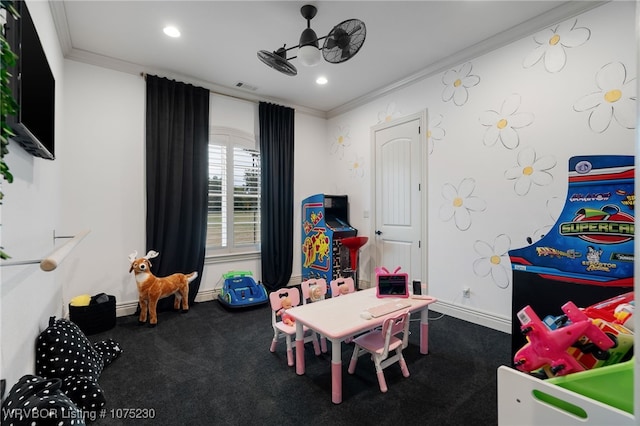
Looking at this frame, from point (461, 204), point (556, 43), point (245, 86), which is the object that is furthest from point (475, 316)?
point (245, 86)

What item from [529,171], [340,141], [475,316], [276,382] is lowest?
[276,382]

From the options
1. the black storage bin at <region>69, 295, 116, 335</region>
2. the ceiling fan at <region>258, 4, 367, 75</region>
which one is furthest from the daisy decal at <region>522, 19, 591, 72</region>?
the black storage bin at <region>69, 295, 116, 335</region>

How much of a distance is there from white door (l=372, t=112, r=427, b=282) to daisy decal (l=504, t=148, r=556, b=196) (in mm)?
1011

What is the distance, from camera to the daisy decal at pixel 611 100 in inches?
89.0

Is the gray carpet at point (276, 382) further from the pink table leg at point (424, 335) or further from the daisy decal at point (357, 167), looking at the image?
the daisy decal at point (357, 167)

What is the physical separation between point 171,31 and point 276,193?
2361 mm

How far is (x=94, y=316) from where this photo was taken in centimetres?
295

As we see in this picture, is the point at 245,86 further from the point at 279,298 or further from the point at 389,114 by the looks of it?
the point at 279,298

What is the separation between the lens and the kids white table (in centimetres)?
189

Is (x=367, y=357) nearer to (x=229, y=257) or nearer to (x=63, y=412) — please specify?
(x=63, y=412)

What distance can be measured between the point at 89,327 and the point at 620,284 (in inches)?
168

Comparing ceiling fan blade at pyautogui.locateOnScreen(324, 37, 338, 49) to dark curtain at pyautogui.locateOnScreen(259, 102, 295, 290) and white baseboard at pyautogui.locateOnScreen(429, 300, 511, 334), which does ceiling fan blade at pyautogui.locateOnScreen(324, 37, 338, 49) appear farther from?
white baseboard at pyautogui.locateOnScreen(429, 300, 511, 334)

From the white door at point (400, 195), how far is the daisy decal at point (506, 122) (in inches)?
30.1

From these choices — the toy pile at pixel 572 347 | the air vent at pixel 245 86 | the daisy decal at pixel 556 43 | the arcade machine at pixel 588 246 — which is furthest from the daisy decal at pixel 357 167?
the toy pile at pixel 572 347
